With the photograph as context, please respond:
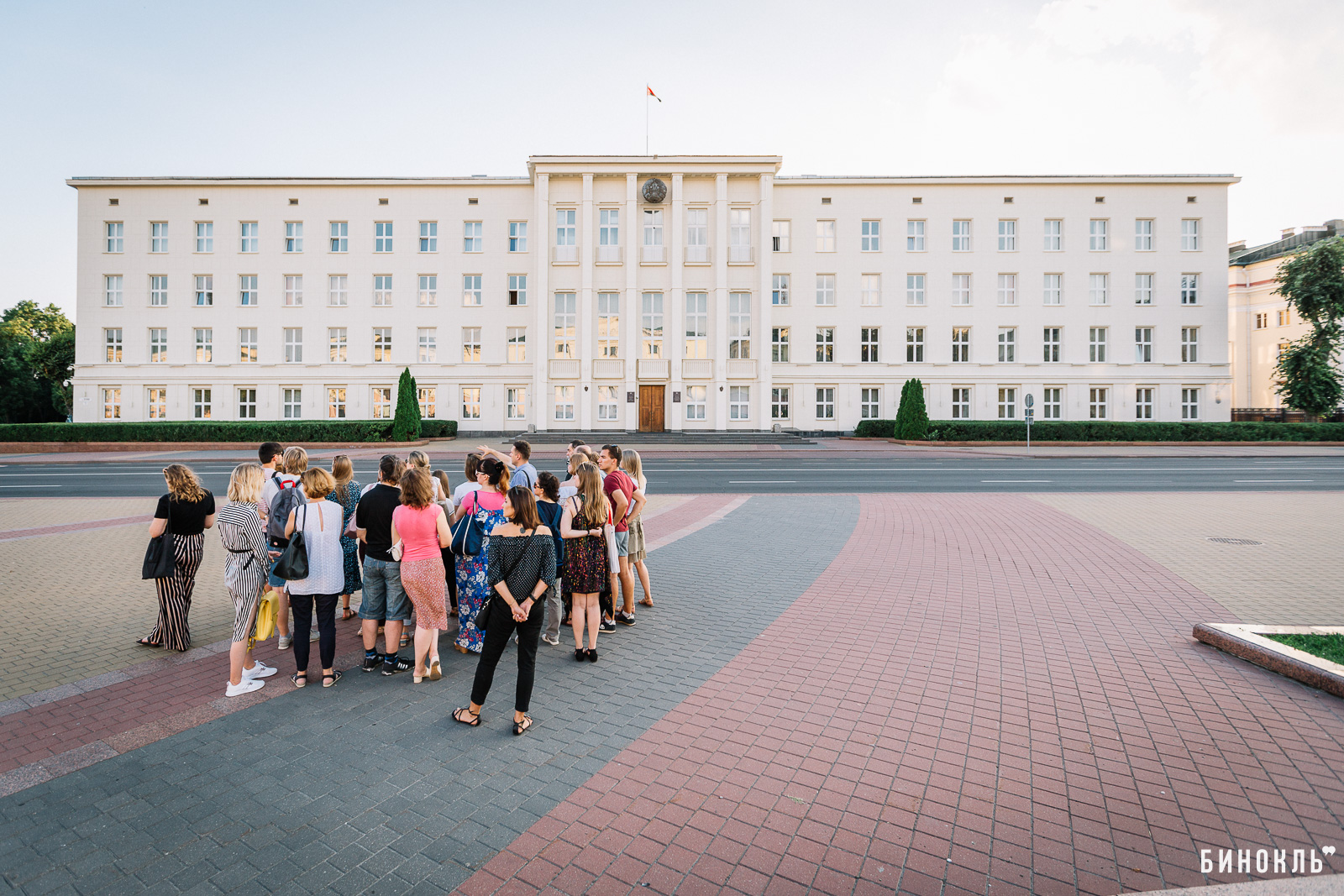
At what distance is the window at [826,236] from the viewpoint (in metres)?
41.3

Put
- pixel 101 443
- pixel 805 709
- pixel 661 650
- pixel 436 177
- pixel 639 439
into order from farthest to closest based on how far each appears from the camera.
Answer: pixel 436 177, pixel 639 439, pixel 101 443, pixel 661 650, pixel 805 709

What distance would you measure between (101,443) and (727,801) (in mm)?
40346

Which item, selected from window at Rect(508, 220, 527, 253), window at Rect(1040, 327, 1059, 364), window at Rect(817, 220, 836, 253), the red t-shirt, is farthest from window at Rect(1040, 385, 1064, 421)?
the red t-shirt

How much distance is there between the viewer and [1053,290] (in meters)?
41.5

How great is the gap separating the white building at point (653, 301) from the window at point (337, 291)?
0.41 ft

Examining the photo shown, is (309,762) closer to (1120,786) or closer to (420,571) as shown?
(420,571)

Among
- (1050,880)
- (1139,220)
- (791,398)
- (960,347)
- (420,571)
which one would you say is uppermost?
(1139,220)

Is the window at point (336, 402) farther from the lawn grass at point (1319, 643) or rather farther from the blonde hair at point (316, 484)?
the lawn grass at point (1319, 643)

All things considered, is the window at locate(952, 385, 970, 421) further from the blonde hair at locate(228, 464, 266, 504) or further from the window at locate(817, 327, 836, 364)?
the blonde hair at locate(228, 464, 266, 504)

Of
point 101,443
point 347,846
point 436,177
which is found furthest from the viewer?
point 436,177

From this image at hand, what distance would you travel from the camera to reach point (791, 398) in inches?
1641

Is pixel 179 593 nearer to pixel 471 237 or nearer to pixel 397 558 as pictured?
pixel 397 558

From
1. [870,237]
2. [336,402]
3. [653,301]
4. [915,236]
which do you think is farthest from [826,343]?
[336,402]

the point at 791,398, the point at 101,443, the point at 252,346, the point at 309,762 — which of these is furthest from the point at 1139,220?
the point at 101,443
